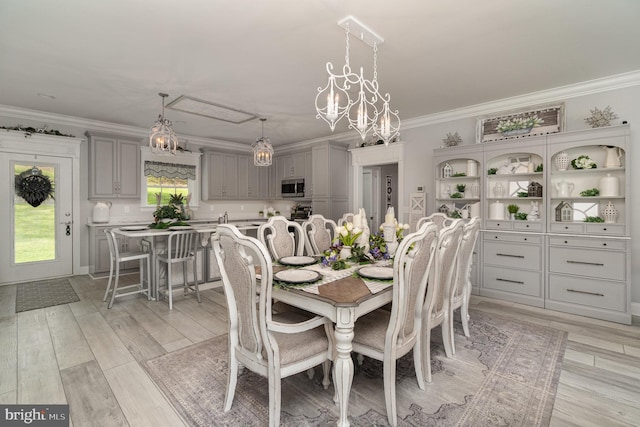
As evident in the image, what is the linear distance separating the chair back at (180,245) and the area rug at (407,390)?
1.45 m

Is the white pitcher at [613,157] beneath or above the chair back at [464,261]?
above

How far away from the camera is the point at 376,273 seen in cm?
219

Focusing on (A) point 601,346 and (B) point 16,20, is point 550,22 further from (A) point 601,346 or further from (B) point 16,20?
(B) point 16,20

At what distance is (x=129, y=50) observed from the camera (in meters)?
2.77

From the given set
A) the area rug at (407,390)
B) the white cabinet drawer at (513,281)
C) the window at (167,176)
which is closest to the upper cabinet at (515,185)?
the white cabinet drawer at (513,281)

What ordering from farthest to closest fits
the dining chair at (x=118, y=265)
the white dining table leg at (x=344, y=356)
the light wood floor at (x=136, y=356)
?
the dining chair at (x=118, y=265) → the light wood floor at (x=136, y=356) → the white dining table leg at (x=344, y=356)

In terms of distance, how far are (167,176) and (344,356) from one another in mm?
5662

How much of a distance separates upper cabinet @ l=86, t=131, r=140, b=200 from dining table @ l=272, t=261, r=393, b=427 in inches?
187

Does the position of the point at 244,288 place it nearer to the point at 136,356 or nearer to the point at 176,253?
the point at 136,356

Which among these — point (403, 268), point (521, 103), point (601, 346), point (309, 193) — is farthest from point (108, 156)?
point (601, 346)

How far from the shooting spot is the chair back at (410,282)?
1701 mm

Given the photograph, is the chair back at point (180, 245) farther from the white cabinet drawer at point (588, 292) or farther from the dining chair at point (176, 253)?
the white cabinet drawer at point (588, 292)
